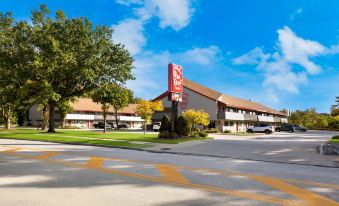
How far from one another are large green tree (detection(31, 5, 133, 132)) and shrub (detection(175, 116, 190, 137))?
11826mm

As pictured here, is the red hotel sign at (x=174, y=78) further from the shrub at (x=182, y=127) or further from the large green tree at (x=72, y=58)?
the large green tree at (x=72, y=58)

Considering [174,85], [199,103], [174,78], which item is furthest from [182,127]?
[199,103]

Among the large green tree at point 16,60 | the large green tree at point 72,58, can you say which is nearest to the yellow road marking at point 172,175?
the large green tree at point 72,58

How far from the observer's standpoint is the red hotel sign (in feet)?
96.3

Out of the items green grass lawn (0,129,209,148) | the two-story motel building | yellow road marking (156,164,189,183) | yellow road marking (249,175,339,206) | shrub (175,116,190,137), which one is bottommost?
yellow road marking (249,175,339,206)

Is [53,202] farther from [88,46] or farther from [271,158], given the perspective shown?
[88,46]

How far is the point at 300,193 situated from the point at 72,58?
31.6 meters

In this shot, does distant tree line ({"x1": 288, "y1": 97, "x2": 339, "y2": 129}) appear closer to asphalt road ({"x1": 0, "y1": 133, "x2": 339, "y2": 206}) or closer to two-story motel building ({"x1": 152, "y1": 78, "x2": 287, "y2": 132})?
two-story motel building ({"x1": 152, "y1": 78, "x2": 287, "y2": 132})

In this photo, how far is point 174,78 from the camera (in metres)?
29.8

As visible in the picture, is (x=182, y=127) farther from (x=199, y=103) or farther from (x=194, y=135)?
(x=199, y=103)

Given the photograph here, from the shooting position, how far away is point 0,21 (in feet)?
152

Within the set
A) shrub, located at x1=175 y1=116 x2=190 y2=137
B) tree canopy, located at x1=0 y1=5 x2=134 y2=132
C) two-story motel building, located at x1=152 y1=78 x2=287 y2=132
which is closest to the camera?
shrub, located at x1=175 y1=116 x2=190 y2=137

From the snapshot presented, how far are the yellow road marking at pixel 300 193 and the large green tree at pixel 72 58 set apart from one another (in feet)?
94.8

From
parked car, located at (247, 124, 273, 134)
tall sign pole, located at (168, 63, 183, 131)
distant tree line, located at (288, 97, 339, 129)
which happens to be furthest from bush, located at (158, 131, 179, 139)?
distant tree line, located at (288, 97, 339, 129)
